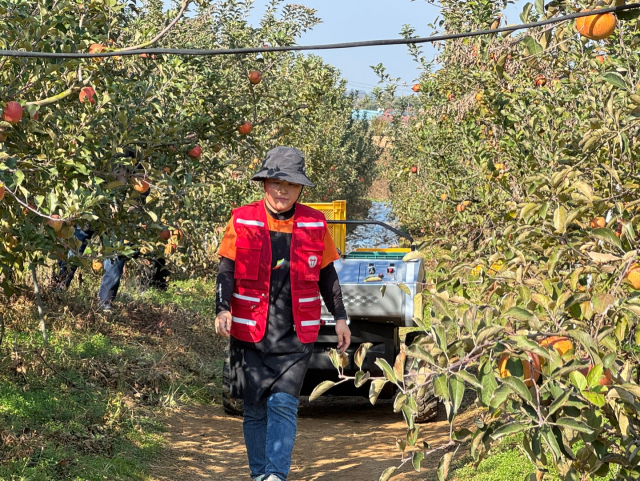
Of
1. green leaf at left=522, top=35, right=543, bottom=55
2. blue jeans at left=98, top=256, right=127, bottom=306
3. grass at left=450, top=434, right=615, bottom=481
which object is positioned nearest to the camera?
green leaf at left=522, top=35, right=543, bottom=55

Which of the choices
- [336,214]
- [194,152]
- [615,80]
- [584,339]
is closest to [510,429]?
[584,339]

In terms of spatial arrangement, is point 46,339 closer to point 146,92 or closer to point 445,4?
point 146,92

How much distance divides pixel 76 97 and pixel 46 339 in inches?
97.7

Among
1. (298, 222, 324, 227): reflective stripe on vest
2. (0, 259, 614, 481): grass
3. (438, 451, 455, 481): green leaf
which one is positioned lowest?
(0, 259, 614, 481): grass

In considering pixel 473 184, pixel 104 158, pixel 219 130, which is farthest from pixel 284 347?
pixel 473 184

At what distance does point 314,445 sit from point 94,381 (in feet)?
5.43

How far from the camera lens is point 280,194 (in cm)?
395

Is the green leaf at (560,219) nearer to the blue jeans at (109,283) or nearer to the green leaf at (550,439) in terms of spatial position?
the green leaf at (550,439)

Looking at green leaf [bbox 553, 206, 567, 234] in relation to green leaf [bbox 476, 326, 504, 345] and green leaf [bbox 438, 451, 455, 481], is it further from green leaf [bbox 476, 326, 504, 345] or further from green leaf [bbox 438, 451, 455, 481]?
green leaf [bbox 438, 451, 455, 481]

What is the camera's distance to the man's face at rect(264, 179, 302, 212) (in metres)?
3.95

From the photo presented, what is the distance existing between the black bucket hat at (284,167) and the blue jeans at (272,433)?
3.42 feet

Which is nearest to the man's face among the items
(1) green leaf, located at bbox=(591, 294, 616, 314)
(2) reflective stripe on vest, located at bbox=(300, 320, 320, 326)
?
(2) reflective stripe on vest, located at bbox=(300, 320, 320, 326)

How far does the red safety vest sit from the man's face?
0.09 metres

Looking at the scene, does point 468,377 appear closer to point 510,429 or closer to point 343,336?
point 510,429
